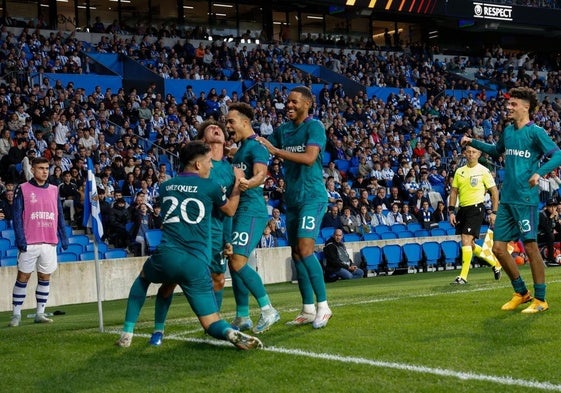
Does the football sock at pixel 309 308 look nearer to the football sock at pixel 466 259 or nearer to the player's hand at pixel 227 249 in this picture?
the player's hand at pixel 227 249

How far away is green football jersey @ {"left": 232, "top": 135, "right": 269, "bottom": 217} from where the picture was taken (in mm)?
8625

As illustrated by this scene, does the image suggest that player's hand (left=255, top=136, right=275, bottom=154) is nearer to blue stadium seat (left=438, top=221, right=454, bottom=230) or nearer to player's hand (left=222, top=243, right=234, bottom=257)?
player's hand (left=222, top=243, right=234, bottom=257)

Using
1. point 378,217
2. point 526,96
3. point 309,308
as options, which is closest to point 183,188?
point 309,308

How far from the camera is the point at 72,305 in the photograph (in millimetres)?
16047

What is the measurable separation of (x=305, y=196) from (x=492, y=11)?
122 feet

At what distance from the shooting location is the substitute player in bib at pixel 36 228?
11523mm

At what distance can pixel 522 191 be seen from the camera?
9.34m

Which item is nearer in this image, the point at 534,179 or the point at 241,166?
the point at 241,166

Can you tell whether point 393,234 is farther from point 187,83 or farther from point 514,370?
point 514,370

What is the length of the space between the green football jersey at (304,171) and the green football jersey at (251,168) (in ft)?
0.97

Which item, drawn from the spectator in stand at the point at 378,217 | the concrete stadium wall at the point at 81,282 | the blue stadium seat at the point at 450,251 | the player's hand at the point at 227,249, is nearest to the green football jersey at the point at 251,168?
the player's hand at the point at 227,249

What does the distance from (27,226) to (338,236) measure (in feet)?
31.4

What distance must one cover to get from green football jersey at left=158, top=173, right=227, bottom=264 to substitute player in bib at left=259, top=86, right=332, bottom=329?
1.33 metres

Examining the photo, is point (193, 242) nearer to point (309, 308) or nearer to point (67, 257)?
point (309, 308)
